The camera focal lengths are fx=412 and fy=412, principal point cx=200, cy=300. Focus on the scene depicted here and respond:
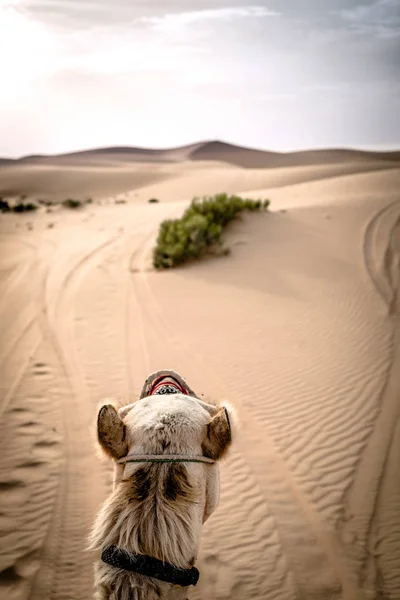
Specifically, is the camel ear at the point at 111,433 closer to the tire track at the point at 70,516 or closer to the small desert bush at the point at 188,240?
the tire track at the point at 70,516

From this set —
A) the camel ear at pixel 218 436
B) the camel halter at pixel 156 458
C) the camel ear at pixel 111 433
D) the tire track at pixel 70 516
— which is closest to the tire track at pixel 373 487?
the tire track at pixel 70 516

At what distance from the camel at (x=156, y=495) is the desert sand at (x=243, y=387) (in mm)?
2022

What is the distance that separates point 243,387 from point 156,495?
468 cm

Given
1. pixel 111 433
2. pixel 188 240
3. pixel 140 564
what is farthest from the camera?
pixel 188 240

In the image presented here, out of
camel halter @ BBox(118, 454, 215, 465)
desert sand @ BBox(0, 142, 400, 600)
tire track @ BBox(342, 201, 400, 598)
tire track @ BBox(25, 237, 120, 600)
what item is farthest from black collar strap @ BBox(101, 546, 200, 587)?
tire track @ BBox(342, 201, 400, 598)

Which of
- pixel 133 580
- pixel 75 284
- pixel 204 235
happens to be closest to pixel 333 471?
pixel 133 580

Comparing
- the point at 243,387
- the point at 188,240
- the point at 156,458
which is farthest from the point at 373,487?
the point at 188,240

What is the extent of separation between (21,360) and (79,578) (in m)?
4.07

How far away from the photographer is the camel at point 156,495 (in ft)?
5.24

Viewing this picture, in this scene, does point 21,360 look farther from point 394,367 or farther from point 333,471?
point 394,367

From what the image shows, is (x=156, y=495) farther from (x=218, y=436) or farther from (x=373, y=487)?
(x=373, y=487)

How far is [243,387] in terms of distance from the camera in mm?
6273

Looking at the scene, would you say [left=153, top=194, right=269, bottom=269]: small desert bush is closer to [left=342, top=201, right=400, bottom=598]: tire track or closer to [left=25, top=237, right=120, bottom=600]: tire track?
[left=25, top=237, right=120, bottom=600]: tire track

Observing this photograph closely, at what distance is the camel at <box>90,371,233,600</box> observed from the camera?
1.60m
